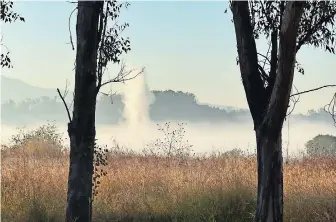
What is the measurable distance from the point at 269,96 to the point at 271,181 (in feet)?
3.10

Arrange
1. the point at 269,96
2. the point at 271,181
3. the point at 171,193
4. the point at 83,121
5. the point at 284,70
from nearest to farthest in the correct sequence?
the point at 284,70, the point at 271,181, the point at 269,96, the point at 83,121, the point at 171,193

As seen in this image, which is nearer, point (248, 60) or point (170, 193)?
point (248, 60)

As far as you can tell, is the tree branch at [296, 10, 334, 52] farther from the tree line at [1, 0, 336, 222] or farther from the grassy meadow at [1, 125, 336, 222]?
the grassy meadow at [1, 125, 336, 222]

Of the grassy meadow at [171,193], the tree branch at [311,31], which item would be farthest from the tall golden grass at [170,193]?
the tree branch at [311,31]

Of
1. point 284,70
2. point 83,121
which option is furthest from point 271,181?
point 83,121

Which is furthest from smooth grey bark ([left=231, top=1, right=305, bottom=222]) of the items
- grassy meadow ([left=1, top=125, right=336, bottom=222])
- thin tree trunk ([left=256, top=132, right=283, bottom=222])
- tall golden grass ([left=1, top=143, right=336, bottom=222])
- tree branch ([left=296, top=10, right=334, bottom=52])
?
tall golden grass ([left=1, top=143, right=336, bottom=222])

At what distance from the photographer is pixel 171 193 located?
8289 mm

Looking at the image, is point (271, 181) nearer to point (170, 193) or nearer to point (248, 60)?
point (248, 60)

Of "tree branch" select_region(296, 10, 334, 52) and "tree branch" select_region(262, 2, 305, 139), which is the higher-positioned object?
"tree branch" select_region(296, 10, 334, 52)

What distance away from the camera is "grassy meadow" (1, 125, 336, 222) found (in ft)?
24.4

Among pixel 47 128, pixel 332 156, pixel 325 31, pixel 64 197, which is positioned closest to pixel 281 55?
pixel 325 31

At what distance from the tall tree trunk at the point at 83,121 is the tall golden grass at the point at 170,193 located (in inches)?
46.8

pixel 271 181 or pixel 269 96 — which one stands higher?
pixel 269 96

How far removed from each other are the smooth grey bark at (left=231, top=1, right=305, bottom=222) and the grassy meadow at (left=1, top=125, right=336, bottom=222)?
923 mm
